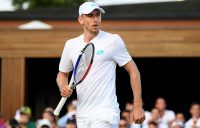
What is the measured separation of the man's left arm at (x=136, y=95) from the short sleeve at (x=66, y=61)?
627 millimetres

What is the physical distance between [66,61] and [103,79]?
1.73 feet

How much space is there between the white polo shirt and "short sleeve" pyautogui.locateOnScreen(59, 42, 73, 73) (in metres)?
0.31

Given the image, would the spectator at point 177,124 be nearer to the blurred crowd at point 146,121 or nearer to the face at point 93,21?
the blurred crowd at point 146,121

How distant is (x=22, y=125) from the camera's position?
48.6 ft

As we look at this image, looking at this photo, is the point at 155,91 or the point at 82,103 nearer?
the point at 82,103

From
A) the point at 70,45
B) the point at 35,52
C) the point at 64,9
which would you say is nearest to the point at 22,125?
the point at 35,52

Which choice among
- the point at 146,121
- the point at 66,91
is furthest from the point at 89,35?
the point at 146,121

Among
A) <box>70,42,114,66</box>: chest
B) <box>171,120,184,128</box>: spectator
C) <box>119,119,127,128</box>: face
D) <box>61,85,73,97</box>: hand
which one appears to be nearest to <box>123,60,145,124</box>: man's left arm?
<box>70,42,114,66</box>: chest

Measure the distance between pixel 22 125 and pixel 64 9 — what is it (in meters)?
12.4

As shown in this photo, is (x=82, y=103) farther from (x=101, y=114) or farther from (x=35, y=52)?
(x=35, y=52)

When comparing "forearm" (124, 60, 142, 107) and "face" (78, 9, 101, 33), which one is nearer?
"forearm" (124, 60, 142, 107)

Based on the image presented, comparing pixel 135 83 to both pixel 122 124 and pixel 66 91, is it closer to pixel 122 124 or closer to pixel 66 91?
pixel 66 91

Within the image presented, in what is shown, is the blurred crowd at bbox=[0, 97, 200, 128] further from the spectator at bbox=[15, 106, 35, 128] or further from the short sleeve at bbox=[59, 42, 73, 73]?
the short sleeve at bbox=[59, 42, 73, 73]

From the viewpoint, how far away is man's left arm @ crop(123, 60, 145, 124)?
23.5 feet
